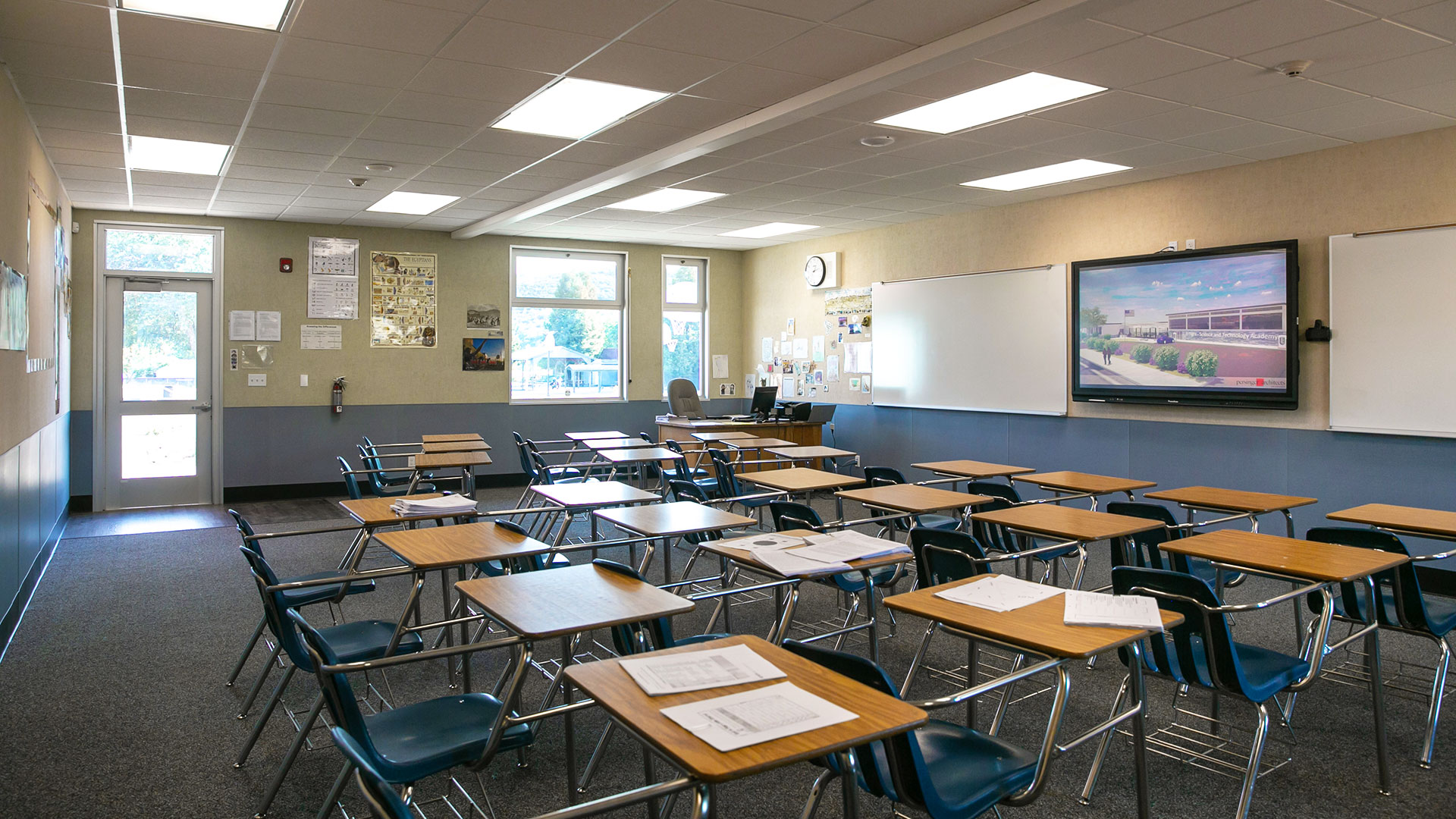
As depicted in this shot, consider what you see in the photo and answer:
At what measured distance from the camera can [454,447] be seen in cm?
720

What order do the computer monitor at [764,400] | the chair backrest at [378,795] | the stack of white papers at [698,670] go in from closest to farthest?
the chair backrest at [378,795]
the stack of white papers at [698,670]
the computer monitor at [764,400]

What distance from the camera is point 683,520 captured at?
372 centimetres

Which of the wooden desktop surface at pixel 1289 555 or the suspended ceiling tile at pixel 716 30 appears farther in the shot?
the suspended ceiling tile at pixel 716 30

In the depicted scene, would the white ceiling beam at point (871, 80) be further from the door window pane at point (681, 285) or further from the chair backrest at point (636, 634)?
the door window pane at point (681, 285)

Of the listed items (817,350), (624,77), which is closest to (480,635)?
(624,77)

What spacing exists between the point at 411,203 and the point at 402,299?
5.92 feet

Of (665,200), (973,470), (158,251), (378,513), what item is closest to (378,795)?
(378,513)

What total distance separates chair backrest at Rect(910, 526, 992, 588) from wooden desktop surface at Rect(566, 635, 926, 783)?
1352 millimetres

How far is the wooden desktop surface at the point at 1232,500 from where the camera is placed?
4355mm

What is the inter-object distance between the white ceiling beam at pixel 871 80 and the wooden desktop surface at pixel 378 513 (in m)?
2.87

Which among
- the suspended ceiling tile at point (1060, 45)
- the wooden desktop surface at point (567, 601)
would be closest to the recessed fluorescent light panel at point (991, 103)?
the suspended ceiling tile at point (1060, 45)

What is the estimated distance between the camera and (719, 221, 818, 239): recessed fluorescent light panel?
952cm

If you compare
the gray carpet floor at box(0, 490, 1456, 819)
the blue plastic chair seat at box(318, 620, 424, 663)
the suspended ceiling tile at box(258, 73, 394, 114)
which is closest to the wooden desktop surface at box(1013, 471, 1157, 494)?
the gray carpet floor at box(0, 490, 1456, 819)

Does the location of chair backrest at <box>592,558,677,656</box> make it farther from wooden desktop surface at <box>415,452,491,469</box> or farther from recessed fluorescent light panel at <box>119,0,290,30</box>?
wooden desktop surface at <box>415,452,491,469</box>
